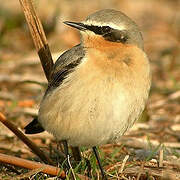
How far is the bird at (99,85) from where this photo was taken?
550 cm

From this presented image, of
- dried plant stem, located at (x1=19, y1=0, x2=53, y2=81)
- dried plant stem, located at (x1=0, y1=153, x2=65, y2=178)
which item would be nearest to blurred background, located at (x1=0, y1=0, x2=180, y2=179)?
dried plant stem, located at (x1=19, y1=0, x2=53, y2=81)

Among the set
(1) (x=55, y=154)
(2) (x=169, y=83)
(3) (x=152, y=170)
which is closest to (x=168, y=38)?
(2) (x=169, y=83)

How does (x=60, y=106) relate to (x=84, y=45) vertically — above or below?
below

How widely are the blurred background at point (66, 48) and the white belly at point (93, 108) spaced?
38.3 inches

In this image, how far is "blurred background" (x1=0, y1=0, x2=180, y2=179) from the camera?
808cm

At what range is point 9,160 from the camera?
5387 millimetres

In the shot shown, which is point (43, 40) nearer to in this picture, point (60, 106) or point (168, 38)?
point (60, 106)

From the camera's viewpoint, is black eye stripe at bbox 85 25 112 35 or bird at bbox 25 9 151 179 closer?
bird at bbox 25 9 151 179

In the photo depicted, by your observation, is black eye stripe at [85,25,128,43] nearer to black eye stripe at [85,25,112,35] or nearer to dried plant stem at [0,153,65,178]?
black eye stripe at [85,25,112,35]

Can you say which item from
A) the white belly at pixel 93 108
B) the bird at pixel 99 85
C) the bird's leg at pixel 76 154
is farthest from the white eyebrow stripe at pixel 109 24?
the bird's leg at pixel 76 154

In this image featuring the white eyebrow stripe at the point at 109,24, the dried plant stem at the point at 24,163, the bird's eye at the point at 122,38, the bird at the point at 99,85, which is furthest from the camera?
the bird's eye at the point at 122,38

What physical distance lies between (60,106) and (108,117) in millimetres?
567

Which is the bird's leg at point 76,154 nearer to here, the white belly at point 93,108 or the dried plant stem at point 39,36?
the white belly at point 93,108

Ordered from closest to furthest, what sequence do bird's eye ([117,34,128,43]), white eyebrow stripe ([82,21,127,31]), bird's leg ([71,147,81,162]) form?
white eyebrow stripe ([82,21,127,31]) → bird's eye ([117,34,128,43]) → bird's leg ([71,147,81,162])
